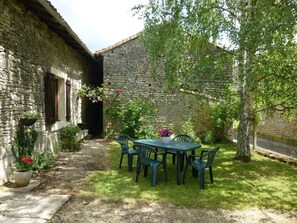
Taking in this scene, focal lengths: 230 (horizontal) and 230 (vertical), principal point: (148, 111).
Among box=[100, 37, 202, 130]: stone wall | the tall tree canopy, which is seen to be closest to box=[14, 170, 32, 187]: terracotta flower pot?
the tall tree canopy

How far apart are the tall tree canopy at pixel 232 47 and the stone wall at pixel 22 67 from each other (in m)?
2.78

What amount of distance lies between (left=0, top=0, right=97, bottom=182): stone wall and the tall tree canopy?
2.78m

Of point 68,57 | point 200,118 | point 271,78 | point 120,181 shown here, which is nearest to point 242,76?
point 271,78

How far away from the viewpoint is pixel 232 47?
540 cm

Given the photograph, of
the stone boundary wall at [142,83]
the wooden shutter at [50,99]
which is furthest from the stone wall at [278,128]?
the wooden shutter at [50,99]

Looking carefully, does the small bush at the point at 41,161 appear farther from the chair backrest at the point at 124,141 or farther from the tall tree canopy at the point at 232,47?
the tall tree canopy at the point at 232,47

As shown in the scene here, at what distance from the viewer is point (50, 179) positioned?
15.4ft

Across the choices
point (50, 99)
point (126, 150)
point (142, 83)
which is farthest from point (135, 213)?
point (142, 83)

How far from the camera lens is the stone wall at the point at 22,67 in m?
4.18

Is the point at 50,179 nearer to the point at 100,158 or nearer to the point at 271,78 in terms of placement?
the point at 100,158

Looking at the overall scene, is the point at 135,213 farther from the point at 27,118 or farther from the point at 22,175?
the point at 27,118

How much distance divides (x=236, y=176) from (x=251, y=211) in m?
1.84

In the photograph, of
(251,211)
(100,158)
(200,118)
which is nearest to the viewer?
(251,211)

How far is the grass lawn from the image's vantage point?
3.83 m
